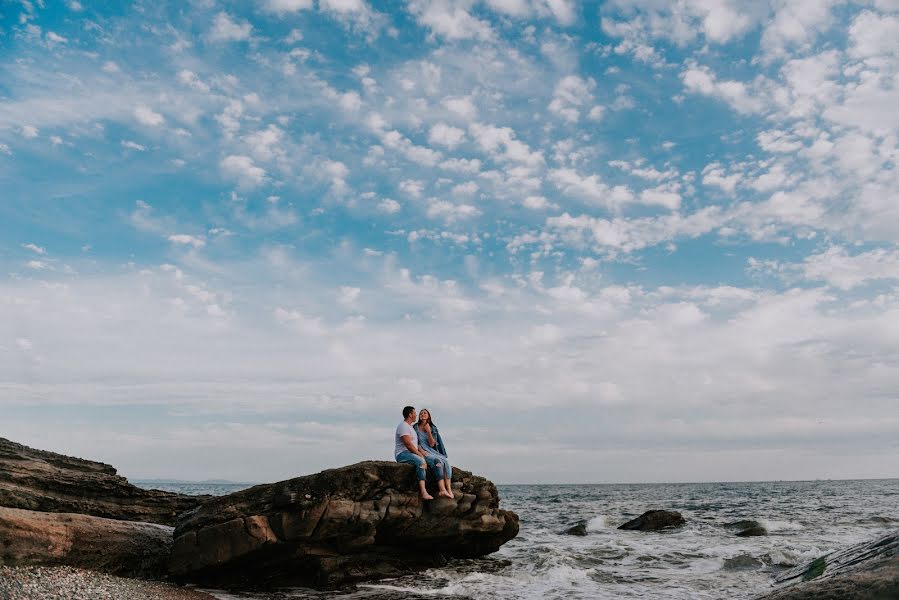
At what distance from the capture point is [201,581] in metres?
14.6

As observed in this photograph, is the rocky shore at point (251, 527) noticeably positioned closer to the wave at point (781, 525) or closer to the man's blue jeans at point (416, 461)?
the man's blue jeans at point (416, 461)

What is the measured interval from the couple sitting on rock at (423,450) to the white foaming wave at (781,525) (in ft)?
64.2

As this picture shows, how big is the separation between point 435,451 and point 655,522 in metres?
19.7

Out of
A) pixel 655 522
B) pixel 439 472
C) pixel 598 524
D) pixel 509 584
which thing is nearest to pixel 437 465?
pixel 439 472

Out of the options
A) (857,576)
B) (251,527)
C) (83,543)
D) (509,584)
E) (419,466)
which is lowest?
(509,584)

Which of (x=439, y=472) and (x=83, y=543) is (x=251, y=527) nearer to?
(x=83, y=543)

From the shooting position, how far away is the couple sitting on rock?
16.0 meters

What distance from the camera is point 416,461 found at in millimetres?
16031

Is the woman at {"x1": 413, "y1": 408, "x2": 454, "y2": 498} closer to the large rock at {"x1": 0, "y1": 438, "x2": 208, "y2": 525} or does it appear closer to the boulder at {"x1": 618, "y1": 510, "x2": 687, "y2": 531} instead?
the large rock at {"x1": 0, "y1": 438, "x2": 208, "y2": 525}

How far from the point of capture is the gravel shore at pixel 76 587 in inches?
406

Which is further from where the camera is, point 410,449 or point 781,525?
point 781,525

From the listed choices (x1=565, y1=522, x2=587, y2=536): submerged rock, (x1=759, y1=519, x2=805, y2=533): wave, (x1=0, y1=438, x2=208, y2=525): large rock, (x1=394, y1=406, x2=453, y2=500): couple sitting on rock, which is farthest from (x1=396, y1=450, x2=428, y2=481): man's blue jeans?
(x1=759, y1=519, x2=805, y2=533): wave

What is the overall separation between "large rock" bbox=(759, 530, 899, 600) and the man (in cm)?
863

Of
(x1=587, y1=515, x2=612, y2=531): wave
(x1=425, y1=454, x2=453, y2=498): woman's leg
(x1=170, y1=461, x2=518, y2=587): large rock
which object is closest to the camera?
(x1=170, y1=461, x2=518, y2=587): large rock
